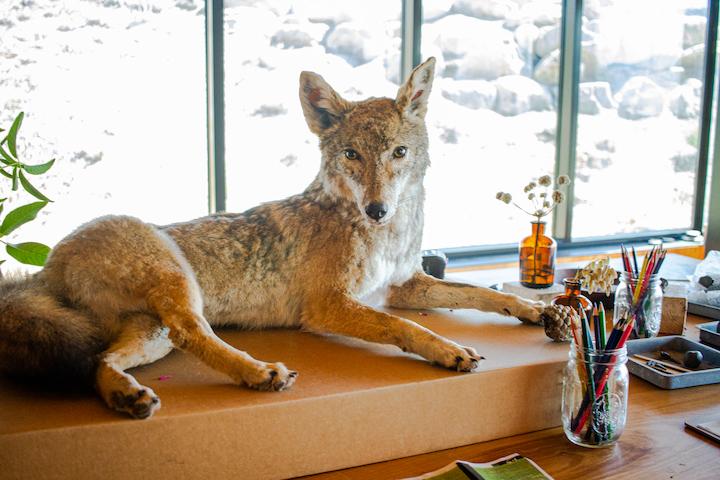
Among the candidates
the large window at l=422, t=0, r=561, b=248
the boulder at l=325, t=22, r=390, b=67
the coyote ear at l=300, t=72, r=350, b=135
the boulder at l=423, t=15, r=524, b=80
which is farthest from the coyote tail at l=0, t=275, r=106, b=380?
the boulder at l=423, t=15, r=524, b=80

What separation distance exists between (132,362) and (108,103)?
1.95 metres

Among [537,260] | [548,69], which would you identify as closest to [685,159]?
[548,69]

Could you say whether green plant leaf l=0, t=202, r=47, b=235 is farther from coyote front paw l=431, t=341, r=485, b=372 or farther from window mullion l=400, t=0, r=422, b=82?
window mullion l=400, t=0, r=422, b=82

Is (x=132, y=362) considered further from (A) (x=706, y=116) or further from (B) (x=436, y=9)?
Answer: (A) (x=706, y=116)

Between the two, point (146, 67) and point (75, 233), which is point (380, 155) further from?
point (146, 67)

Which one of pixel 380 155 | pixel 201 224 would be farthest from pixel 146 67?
pixel 380 155

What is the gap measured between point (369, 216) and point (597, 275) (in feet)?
2.34

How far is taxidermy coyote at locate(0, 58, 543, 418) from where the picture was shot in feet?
3.64

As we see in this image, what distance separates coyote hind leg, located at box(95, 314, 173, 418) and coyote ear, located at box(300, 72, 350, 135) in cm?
63

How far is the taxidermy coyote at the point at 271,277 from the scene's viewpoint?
1109 mm

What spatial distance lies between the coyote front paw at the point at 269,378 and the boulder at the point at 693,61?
4241mm

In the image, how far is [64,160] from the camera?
276cm

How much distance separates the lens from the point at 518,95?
→ 146 inches

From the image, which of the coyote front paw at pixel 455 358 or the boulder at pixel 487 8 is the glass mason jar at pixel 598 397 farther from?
the boulder at pixel 487 8
